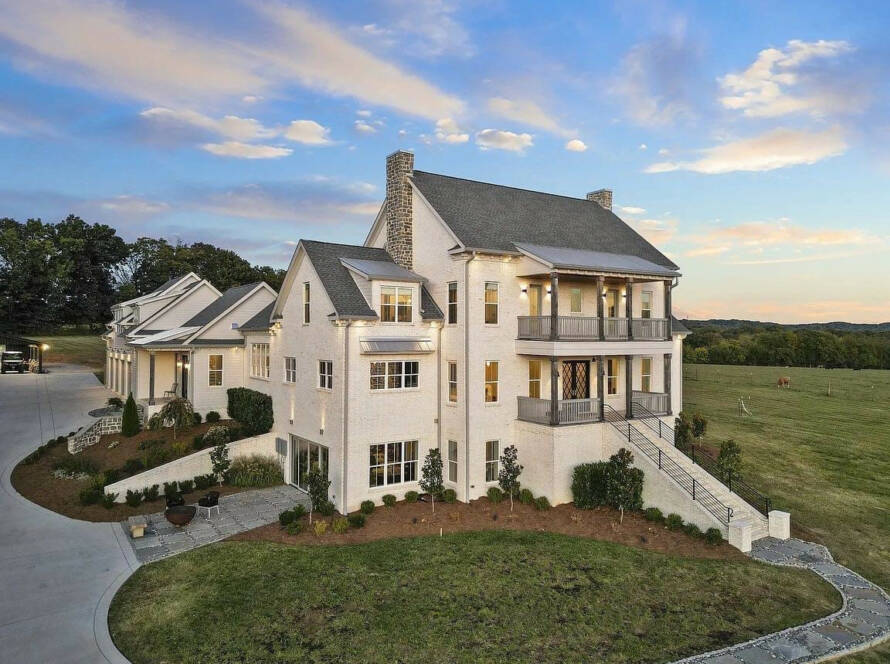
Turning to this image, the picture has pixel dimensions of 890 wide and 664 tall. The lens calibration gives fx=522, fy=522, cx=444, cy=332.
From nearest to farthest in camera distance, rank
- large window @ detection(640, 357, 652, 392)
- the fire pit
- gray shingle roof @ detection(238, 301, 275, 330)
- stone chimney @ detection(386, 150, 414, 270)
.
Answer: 1. the fire pit
2. stone chimney @ detection(386, 150, 414, 270)
3. large window @ detection(640, 357, 652, 392)
4. gray shingle roof @ detection(238, 301, 275, 330)

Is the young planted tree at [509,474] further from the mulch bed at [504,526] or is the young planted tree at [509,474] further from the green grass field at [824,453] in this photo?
the green grass field at [824,453]

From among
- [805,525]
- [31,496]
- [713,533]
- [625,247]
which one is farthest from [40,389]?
[805,525]

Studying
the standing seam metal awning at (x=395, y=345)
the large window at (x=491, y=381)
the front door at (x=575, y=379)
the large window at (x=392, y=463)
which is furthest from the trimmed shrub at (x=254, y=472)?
the front door at (x=575, y=379)

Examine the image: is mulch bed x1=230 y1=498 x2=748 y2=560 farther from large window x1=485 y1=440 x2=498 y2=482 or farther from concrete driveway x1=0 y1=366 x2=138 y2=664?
concrete driveway x1=0 y1=366 x2=138 y2=664

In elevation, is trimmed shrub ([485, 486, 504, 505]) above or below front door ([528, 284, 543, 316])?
below

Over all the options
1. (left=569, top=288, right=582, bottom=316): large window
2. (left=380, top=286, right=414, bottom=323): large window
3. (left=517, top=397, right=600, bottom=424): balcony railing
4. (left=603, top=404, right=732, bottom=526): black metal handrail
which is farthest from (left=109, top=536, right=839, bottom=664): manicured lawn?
(left=569, top=288, right=582, bottom=316): large window

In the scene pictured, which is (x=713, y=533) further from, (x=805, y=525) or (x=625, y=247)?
(x=625, y=247)

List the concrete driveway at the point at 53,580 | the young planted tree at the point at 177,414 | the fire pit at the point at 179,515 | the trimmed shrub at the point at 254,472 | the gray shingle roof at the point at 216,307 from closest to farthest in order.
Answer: the concrete driveway at the point at 53,580
the fire pit at the point at 179,515
the trimmed shrub at the point at 254,472
the young planted tree at the point at 177,414
the gray shingle roof at the point at 216,307

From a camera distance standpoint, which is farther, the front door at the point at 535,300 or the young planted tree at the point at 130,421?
the young planted tree at the point at 130,421
